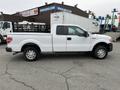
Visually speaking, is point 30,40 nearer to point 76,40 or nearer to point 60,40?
point 60,40

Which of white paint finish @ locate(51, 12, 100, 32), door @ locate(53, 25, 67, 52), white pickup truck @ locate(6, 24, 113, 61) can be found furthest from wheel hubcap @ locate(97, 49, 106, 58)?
white paint finish @ locate(51, 12, 100, 32)

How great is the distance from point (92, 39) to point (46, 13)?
26.1 meters

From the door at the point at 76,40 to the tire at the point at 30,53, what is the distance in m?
1.72

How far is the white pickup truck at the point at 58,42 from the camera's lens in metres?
7.57

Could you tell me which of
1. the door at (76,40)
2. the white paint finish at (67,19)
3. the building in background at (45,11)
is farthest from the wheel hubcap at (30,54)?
the building in background at (45,11)

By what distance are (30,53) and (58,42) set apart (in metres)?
1.52

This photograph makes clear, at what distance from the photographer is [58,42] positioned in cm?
784

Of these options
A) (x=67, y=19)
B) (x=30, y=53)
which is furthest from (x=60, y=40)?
(x=67, y=19)

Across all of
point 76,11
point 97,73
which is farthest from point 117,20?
point 97,73

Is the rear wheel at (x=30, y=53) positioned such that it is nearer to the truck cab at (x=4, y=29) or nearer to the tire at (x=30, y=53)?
the tire at (x=30, y=53)

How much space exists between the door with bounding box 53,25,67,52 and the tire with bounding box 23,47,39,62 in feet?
3.31

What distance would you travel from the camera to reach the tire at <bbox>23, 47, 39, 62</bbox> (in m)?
7.71

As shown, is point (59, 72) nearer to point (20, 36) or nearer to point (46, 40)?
point (46, 40)

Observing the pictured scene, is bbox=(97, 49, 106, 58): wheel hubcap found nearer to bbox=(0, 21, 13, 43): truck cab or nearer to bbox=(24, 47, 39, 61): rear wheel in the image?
bbox=(24, 47, 39, 61): rear wheel
